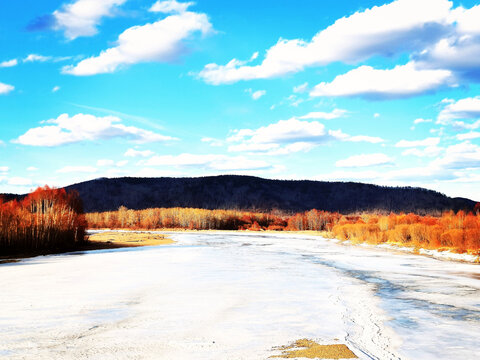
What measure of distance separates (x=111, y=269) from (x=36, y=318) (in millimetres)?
9906

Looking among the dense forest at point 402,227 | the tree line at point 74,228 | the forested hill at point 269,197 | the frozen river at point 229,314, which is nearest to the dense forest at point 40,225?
the tree line at point 74,228

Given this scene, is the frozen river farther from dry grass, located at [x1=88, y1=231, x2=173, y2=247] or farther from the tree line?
dry grass, located at [x1=88, y1=231, x2=173, y2=247]

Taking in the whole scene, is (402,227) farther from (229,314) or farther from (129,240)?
(229,314)

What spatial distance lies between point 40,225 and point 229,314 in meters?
24.1

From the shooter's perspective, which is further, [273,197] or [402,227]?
[273,197]

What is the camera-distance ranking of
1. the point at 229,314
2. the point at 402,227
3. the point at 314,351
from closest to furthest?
the point at 314,351 → the point at 229,314 → the point at 402,227

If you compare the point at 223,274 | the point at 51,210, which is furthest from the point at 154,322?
the point at 51,210

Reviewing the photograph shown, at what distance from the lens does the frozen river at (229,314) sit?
693cm

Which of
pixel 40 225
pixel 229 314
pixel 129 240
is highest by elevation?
pixel 40 225

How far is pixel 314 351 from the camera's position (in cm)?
665

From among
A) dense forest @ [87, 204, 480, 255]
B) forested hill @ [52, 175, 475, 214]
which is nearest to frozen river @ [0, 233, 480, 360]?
dense forest @ [87, 204, 480, 255]

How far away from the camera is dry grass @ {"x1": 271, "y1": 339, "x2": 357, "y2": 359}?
252 inches

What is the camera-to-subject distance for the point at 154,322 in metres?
8.72

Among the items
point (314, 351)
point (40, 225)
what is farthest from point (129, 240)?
point (314, 351)
